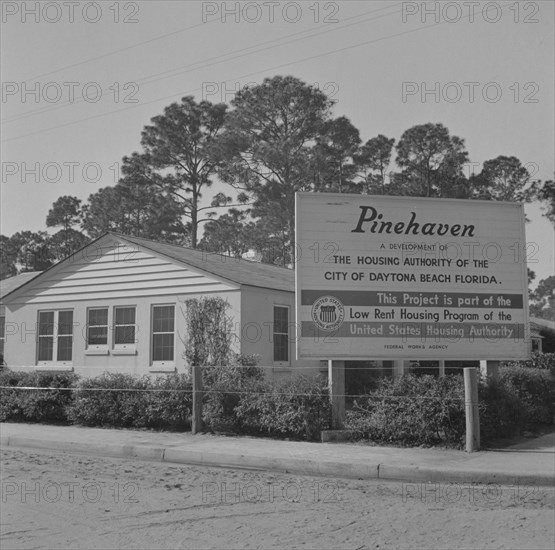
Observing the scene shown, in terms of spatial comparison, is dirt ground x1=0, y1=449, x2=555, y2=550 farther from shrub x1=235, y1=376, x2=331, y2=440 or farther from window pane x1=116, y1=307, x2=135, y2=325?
window pane x1=116, y1=307, x2=135, y2=325

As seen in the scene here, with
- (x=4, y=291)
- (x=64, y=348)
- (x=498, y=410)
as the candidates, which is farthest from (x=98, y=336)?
(x=498, y=410)

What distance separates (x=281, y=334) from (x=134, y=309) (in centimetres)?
425

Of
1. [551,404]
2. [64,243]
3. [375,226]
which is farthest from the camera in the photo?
[64,243]

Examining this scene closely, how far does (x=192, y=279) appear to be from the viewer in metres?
18.3

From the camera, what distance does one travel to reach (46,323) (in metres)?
21.0

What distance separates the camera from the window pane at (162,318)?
733 inches

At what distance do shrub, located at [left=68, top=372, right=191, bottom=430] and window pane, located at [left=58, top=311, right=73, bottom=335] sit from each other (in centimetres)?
561

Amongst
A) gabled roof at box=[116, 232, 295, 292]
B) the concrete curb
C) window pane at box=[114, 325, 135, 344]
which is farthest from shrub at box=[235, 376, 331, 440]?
window pane at box=[114, 325, 135, 344]

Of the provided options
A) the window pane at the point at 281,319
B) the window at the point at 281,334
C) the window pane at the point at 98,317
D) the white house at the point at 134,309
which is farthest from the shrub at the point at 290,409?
the window pane at the point at 98,317

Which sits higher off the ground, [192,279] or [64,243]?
[64,243]

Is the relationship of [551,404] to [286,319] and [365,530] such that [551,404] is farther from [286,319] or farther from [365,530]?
[365,530]

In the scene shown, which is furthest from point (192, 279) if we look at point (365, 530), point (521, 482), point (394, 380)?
point (365, 530)

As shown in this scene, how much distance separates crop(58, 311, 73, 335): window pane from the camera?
20.4 meters

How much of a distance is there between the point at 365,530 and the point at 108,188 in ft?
157
